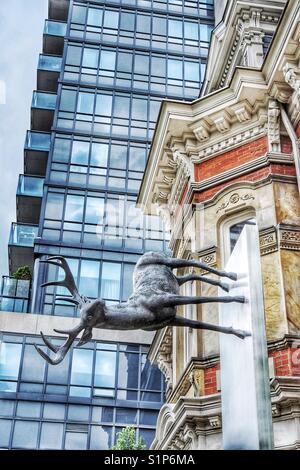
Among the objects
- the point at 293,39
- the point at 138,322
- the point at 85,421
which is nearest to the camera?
the point at 138,322

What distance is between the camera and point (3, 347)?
2803 centimetres

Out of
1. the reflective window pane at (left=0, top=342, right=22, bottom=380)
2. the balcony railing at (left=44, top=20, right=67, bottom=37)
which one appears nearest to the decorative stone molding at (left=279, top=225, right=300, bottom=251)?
the reflective window pane at (left=0, top=342, right=22, bottom=380)

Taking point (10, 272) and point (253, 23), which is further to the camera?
point (10, 272)

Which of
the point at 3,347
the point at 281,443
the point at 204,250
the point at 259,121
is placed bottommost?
the point at 281,443

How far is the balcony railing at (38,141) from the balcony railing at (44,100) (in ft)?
5.70

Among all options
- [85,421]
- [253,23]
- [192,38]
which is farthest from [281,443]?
[192,38]

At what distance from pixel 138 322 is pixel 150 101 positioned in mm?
31655

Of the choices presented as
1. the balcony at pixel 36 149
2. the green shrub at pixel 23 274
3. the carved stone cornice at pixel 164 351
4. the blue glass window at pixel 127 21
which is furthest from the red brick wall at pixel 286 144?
the blue glass window at pixel 127 21

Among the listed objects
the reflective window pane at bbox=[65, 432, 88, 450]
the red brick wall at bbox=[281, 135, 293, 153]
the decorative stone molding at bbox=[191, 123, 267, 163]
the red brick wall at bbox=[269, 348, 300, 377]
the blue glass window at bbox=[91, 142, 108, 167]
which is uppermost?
the blue glass window at bbox=[91, 142, 108, 167]

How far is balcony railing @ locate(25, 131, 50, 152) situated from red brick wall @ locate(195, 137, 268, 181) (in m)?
25.4

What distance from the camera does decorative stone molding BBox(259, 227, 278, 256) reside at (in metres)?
10.6

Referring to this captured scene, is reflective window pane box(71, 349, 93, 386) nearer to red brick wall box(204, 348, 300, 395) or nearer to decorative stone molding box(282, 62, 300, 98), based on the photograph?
red brick wall box(204, 348, 300, 395)
